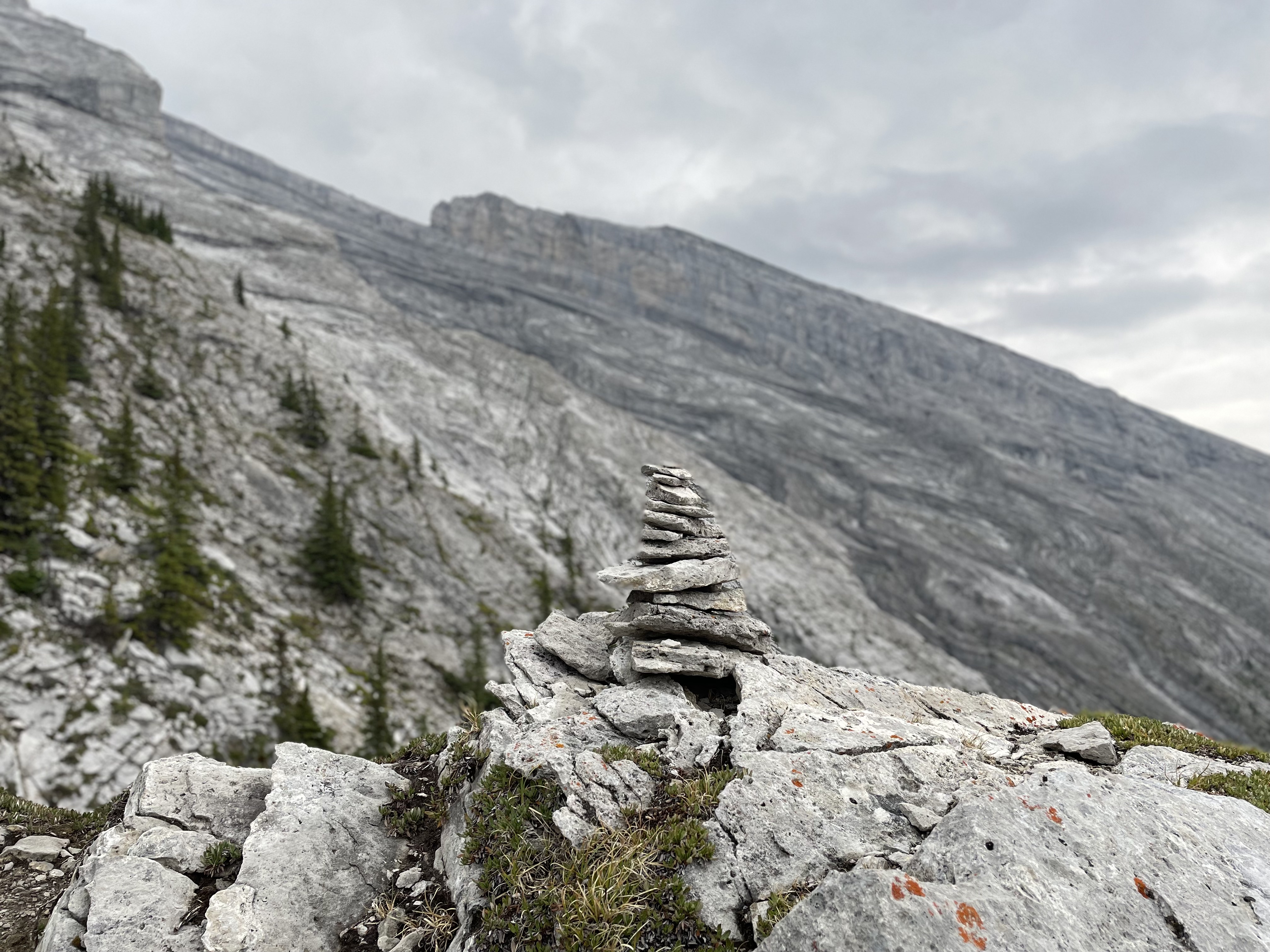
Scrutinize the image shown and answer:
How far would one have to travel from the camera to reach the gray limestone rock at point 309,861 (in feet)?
23.8

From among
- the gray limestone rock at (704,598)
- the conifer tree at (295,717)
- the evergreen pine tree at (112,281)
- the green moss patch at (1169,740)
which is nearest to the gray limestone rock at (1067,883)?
the green moss patch at (1169,740)

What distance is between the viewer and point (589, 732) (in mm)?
9703

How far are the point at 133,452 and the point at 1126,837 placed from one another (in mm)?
47508

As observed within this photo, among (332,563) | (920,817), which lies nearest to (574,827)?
(920,817)

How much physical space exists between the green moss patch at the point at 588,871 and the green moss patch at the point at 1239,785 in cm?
666

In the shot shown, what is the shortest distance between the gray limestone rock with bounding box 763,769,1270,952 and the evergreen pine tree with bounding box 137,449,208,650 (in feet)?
108

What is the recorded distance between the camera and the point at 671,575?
12.8m

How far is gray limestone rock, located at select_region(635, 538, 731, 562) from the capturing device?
13461 millimetres

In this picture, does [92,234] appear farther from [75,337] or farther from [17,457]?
[17,457]

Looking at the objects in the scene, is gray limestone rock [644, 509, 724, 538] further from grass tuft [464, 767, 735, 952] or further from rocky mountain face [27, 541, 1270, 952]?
grass tuft [464, 767, 735, 952]

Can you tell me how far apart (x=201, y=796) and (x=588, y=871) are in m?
7.14

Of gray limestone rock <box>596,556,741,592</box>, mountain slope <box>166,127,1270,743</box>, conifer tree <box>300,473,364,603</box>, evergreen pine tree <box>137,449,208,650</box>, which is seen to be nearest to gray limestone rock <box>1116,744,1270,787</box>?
gray limestone rock <box>596,556,741,592</box>

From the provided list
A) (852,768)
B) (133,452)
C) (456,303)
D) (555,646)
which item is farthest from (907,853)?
(456,303)

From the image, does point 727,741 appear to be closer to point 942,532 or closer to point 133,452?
point 133,452
